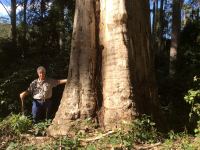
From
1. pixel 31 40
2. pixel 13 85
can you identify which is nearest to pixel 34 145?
pixel 13 85

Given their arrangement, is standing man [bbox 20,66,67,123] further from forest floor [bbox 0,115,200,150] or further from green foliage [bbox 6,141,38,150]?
green foliage [bbox 6,141,38,150]

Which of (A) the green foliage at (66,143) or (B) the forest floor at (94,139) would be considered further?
(B) the forest floor at (94,139)

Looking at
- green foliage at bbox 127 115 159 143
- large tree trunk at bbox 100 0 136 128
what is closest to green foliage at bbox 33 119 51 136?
large tree trunk at bbox 100 0 136 128

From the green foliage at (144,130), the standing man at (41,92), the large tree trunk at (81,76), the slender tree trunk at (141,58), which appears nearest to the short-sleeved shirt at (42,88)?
the standing man at (41,92)

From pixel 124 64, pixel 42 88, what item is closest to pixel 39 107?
pixel 42 88

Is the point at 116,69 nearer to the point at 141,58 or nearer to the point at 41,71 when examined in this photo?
the point at 141,58

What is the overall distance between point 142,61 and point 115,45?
70cm

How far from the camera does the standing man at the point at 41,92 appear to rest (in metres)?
10.2

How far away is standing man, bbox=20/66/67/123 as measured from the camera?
10.2m

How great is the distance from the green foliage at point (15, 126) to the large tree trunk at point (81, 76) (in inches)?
18.6

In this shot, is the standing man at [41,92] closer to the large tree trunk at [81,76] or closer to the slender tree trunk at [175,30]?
the large tree trunk at [81,76]

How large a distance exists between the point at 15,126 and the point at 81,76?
1.54m

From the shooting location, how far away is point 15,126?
8.78 metres

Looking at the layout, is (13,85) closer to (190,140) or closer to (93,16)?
(93,16)
